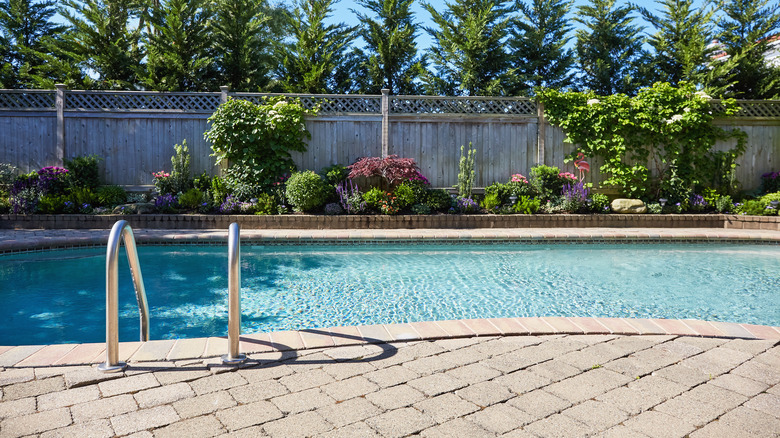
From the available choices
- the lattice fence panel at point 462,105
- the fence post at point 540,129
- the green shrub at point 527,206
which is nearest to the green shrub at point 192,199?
the lattice fence panel at point 462,105

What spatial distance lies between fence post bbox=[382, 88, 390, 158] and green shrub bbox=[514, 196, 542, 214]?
2599 mm

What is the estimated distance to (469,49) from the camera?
12375 mm

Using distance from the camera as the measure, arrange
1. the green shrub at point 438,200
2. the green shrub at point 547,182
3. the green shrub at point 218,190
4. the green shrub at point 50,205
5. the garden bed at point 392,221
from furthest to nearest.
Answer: the green shrub at point 547,182, the green shrub at point 438,200, the green shrub at point 218,190, the green shrub at point 50,205, the garden bed at point 392,221

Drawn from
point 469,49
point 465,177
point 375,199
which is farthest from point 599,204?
point 469,49

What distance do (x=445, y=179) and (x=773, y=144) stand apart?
6.53 meters

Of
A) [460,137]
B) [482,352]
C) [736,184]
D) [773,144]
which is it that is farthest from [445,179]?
[482,352]

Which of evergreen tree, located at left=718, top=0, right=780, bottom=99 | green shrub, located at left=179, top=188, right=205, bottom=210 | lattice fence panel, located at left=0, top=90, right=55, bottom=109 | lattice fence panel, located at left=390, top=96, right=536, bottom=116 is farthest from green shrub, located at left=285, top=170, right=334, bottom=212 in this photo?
evergreen tree, located at left=718, top=0, right=780, bottom=99

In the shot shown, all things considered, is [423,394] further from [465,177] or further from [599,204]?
[599,204]

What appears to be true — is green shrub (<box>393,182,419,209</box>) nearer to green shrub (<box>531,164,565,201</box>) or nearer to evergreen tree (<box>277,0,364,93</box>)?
green shrub (<box>531,164,565,201</box>)

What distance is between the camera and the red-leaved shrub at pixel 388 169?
29.1 ft

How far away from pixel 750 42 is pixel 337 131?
9.79m

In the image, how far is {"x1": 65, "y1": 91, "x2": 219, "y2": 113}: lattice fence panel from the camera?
9.41 meters

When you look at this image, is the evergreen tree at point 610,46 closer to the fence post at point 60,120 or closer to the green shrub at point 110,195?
the green shrub at point 110,195

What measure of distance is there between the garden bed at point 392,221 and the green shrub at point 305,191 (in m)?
0.23
